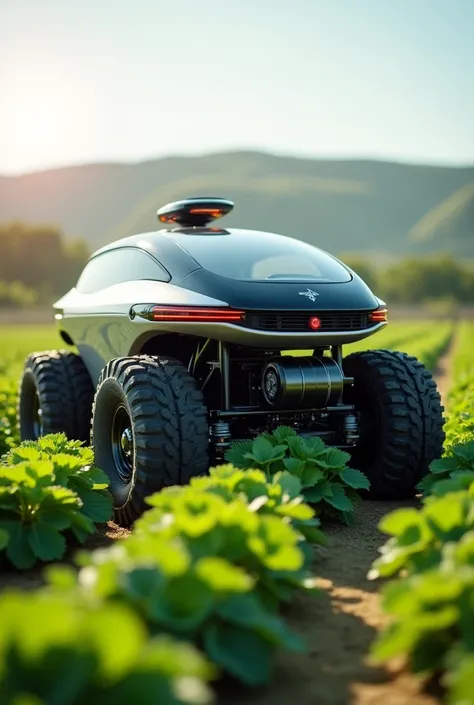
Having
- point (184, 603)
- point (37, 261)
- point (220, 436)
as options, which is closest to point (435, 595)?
point (184, 603)

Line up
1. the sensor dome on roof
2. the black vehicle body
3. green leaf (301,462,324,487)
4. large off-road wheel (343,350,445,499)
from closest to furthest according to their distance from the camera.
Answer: green leaf (301,462,324,487), the black vehicle body, large off-road wheel (343,350,445,499), the sensor dome on roof

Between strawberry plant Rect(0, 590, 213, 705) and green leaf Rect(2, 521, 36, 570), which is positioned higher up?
strawberry plant Rect(0, 590, 213, 705)

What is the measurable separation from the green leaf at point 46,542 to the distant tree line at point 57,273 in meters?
85.2

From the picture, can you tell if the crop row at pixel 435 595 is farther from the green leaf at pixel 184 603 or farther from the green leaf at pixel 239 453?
the green leaf at pixel 239 453

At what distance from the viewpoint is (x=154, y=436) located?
483 cm

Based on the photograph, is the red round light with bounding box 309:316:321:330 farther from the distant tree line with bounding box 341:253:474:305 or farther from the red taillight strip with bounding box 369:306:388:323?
the distant tree line with bounding box 341:253:474:305

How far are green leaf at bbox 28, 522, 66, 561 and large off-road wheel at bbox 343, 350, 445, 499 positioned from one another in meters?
2.24

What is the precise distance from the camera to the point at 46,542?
4312mm

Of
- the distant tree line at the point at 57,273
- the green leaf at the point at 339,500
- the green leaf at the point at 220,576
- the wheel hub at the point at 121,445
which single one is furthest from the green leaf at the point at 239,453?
the distant tree line at the point at 57,273

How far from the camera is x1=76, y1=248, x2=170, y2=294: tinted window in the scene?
18.7ft

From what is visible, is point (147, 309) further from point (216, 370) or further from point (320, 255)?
point (320, 255)

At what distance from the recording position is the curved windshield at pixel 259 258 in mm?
5414

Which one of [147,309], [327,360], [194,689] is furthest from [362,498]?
[194,689]

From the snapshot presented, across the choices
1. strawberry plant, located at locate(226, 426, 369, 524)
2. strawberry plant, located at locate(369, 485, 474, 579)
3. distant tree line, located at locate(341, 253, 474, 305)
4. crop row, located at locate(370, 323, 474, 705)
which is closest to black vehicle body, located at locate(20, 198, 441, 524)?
strawberry plant, located at locate(226, 426, 369, 524)
